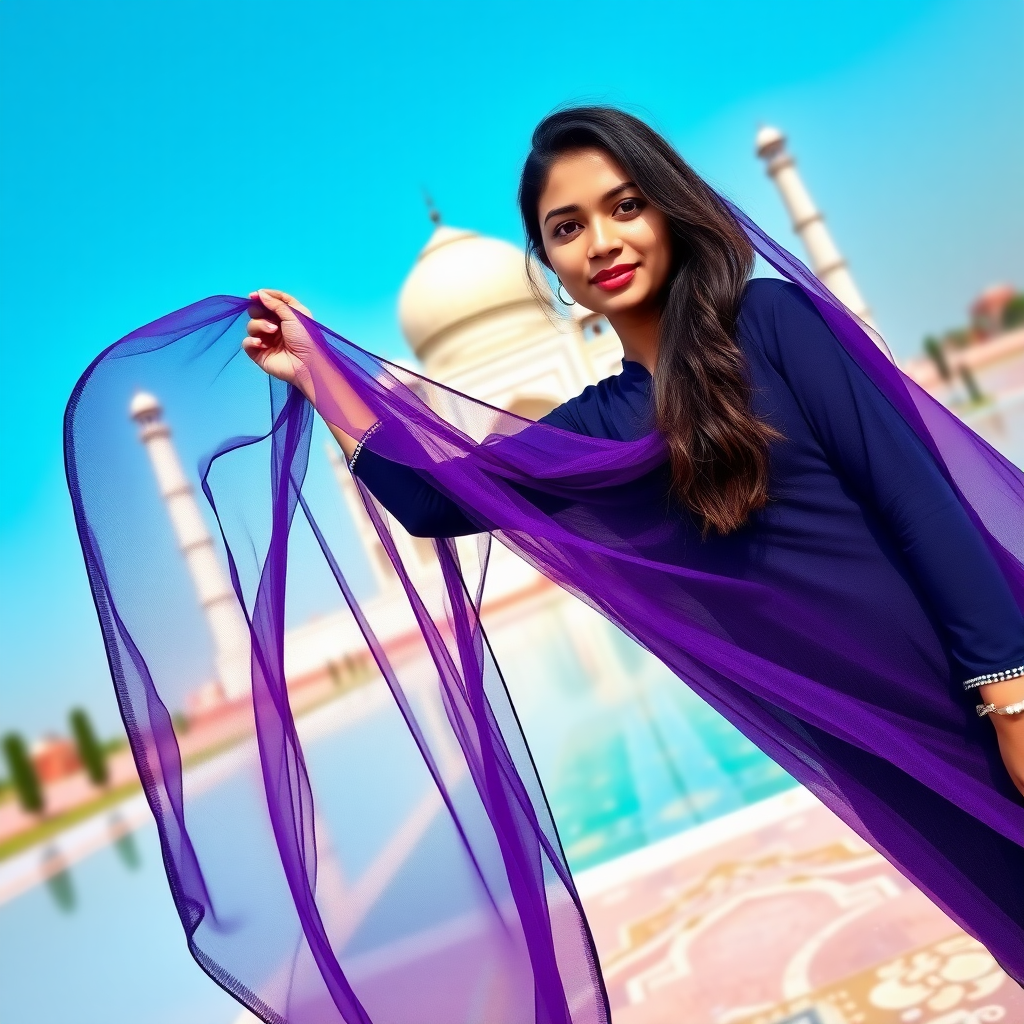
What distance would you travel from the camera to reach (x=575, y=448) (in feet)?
2.59

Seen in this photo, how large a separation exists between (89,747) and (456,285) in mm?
4801

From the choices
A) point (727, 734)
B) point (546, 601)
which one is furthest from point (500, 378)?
point (727, 734)

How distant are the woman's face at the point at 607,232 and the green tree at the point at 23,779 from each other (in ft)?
26.5

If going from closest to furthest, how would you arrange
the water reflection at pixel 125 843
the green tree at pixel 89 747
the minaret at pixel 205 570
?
the minaret at pixel 205 570, the water reflection at pixel 125 843, the green tree at pixel 89 747

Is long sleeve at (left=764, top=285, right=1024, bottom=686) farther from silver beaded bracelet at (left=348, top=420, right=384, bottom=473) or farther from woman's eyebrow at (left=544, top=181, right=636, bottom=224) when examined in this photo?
silver beaded bracelet at (left=348, top=420, right=384, bottom=473)

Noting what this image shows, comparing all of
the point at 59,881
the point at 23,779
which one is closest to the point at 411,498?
the point at 59,881

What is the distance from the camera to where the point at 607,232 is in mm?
735

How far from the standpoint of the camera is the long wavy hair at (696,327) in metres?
0.69

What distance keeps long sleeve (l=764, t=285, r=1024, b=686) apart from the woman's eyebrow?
0.48ft

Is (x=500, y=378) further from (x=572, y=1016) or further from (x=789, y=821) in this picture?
(x=572, y=1016)

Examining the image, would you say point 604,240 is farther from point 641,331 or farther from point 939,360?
point 939,360

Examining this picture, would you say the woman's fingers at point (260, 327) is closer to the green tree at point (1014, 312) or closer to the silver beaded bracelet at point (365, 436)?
the silver beaded bracelet at point (365, 436)

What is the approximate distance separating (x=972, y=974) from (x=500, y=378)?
7911 mm

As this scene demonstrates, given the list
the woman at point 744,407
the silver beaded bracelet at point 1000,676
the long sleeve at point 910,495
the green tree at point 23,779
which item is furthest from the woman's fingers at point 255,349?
the green tree at point 23,779
